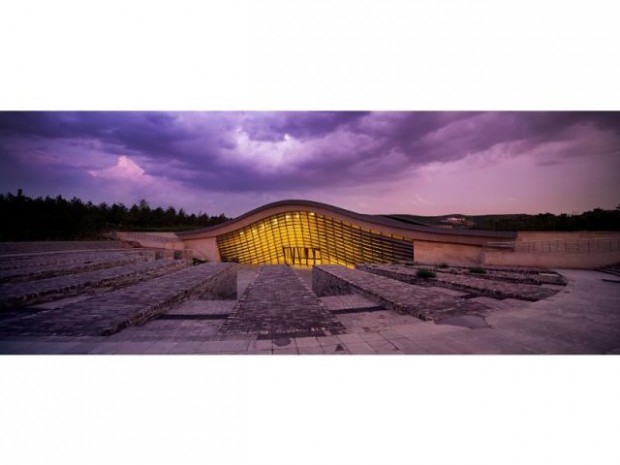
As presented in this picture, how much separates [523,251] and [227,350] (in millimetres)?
18166

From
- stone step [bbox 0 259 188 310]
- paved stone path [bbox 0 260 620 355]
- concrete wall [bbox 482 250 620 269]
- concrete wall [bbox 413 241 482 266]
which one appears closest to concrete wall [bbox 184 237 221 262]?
stone step [bbox 0 259 188 310]

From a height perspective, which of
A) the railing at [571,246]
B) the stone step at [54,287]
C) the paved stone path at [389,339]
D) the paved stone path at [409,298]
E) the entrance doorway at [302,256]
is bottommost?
the entrance doorway at [302,256]

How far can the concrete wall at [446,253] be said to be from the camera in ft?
60.3

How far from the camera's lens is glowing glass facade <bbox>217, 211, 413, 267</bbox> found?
22.8 metres

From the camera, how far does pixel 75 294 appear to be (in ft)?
28.0

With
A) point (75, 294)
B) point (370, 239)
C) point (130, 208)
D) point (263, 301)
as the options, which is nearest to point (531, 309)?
point (263, 301)

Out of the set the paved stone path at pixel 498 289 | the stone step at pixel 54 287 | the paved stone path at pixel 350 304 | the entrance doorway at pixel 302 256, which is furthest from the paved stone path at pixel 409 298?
the entrance doorway at pixel 302 256

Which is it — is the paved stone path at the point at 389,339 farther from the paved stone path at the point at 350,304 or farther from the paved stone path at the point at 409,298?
the paved stone path at the point at 350,304

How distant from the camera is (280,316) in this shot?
623 centimetres

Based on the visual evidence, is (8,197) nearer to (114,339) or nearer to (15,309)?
(15,309)

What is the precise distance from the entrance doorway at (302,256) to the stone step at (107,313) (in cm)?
2004

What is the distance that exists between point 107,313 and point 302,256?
23.8m

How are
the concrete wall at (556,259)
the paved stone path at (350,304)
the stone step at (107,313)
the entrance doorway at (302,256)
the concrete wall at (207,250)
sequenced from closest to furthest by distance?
the stone step at (107,313)
the paved stone path at (350,304)
the concrete wall at (556,259)
the entrance doorway at (302,256)
the concrete wall at (207,250)

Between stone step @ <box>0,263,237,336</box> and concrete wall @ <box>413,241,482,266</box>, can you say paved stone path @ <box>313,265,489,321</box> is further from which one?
concrete wall @ <box>413,241,482,266</box>
